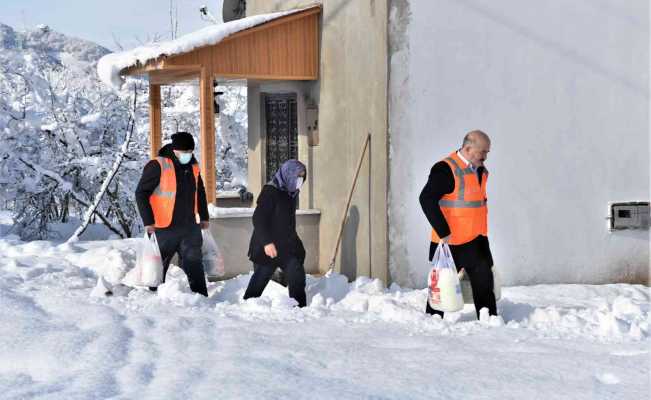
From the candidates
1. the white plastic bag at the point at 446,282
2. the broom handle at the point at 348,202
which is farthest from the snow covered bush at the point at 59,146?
the white plastic bag at the point at 446,282

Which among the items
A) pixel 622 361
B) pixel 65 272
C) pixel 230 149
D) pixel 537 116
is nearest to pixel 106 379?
pixel 622 361

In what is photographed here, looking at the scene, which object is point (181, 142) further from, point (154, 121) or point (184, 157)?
point (154, 121)

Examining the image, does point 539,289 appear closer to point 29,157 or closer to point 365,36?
point 365,36

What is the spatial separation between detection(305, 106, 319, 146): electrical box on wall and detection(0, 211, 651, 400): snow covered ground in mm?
2718

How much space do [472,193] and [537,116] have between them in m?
3.15

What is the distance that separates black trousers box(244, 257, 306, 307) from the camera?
891cm

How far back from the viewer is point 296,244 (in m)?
8.98

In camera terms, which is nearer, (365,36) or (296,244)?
(296,244)

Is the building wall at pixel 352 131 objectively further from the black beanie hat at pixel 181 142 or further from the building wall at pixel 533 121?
the black beanie hat at pixel 181 142

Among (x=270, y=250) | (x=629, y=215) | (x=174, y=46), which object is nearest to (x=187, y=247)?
(x=270, y=250)

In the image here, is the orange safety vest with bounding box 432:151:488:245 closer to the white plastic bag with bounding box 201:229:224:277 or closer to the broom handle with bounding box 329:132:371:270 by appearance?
the white plastic bag with bounding box 201:229:224:277

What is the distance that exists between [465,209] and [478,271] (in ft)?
1.65

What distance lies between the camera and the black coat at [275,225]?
887 cm

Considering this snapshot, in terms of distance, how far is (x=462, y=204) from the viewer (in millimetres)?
7973
